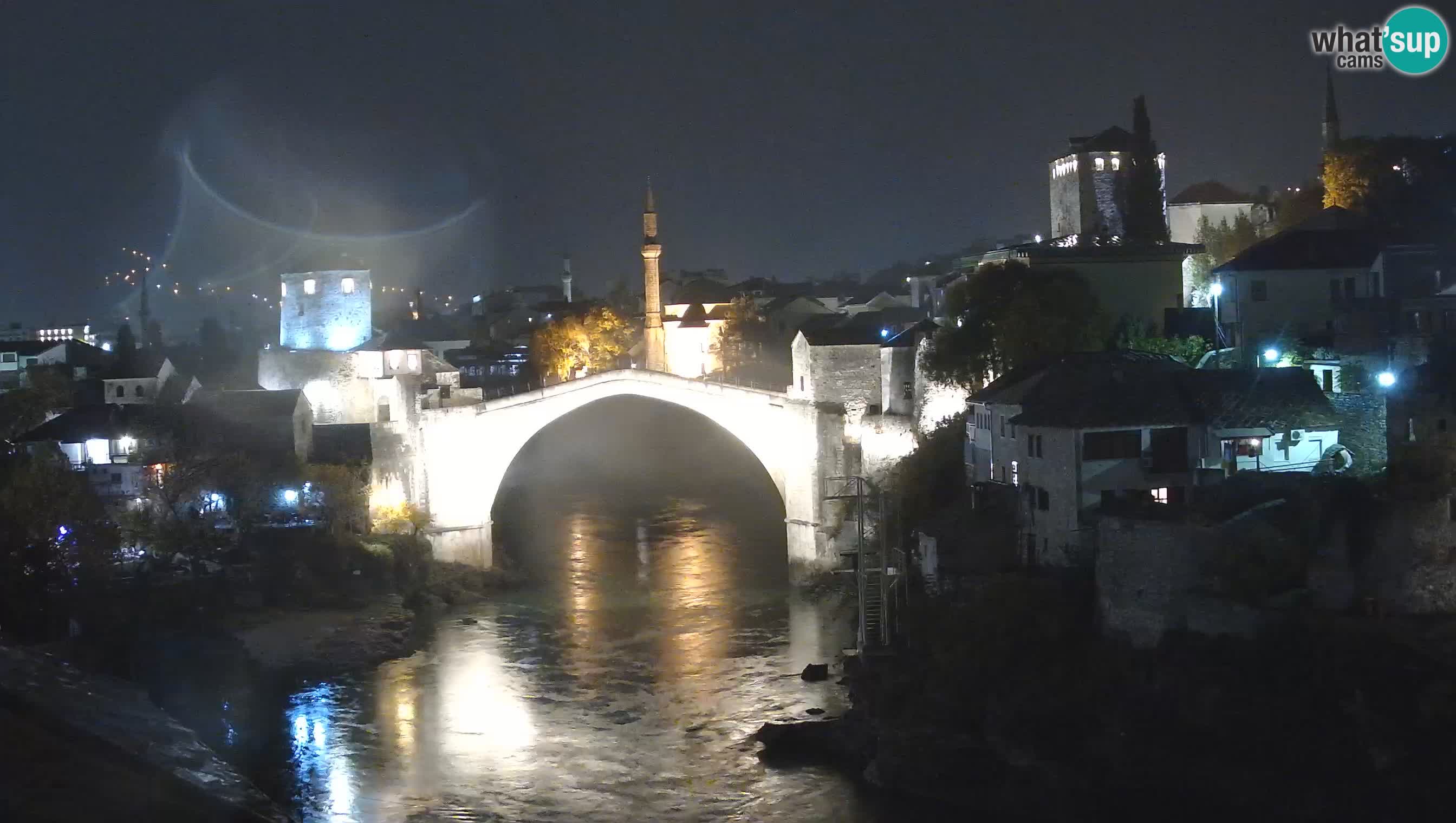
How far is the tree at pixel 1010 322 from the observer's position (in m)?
22.0

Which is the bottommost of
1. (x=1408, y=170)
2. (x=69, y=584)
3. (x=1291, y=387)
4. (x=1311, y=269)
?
(x=69, y=584)

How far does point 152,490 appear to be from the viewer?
23.8 meters

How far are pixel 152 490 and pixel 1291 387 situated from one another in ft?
51.2

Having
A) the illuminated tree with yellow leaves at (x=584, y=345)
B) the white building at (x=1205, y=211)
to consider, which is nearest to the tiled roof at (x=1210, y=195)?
the white building at (x=1205, y=211)

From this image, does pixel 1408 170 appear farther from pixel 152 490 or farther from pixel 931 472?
pixel 152 490

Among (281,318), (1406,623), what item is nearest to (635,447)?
(281,318)

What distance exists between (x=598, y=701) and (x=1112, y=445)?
6.76 meters

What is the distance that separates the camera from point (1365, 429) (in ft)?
58.1

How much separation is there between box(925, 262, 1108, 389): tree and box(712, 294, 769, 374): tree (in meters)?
15.9

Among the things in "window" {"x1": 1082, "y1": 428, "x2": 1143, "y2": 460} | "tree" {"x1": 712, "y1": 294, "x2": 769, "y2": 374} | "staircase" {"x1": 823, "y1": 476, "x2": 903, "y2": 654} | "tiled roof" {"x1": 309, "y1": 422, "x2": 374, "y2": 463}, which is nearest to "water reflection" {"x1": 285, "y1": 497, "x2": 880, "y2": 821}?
"staircase" {"x1": 823, "y1": 476, "x2": 903, "y2": 654}

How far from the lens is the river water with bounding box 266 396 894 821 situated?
1606 cm

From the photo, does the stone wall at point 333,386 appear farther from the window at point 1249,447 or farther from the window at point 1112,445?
the window at point 1249,447

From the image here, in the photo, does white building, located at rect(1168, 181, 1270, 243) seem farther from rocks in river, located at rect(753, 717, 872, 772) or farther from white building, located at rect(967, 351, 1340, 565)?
rocks in river, located at rect(753, 717, 872, 772)

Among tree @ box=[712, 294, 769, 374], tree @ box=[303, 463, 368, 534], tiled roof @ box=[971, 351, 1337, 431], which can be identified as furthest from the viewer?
tree @ box=[712, 294, 769, 374]
